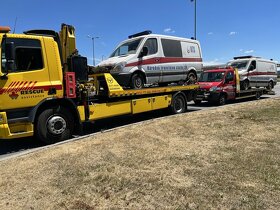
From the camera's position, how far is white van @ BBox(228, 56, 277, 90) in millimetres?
19531

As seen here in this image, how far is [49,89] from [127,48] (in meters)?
4.03

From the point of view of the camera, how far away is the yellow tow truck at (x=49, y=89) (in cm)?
763

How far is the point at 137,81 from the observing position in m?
11.1

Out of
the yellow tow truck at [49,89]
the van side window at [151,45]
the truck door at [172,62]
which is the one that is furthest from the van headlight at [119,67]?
the truck door at [172,62]

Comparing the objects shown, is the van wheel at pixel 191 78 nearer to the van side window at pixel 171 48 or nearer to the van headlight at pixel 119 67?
the van side window at pixel 171 48

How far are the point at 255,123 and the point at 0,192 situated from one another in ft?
22.8

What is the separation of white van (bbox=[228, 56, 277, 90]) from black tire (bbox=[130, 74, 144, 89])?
9775 mm

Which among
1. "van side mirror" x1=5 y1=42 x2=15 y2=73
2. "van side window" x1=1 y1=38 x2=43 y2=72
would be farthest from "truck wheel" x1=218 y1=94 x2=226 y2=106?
"van side mirror" x1=5 y1=42 x2=15 y2=73

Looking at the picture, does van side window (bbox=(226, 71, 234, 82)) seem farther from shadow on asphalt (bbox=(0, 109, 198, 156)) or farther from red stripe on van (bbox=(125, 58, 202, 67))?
shadow on asphalt (bbox=(0, 109, 198, 156))

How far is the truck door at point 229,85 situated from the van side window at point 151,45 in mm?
6737

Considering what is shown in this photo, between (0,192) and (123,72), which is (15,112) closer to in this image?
(0,192)

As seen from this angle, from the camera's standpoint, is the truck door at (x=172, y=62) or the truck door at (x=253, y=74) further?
the truck door at (x=253, y=74)

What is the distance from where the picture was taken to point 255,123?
9.28 meters

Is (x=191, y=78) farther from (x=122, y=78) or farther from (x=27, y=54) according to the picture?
(x=27, y=54)
